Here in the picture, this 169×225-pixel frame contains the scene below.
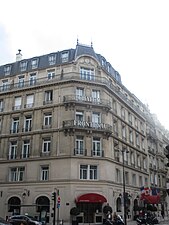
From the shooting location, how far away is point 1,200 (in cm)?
3341

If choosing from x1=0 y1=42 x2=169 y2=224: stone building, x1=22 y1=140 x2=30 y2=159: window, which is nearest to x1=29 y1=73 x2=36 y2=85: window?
x1=0 y1=42 x2=169 y2=224: stone building

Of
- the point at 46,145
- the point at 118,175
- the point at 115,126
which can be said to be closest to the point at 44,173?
the point at 46,145

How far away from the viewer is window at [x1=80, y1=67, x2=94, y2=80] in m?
36.1

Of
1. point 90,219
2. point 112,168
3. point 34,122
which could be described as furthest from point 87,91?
point 90,219

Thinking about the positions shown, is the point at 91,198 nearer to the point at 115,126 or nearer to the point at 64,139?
the point at 64,139

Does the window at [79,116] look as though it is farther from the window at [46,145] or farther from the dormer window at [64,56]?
the dormer window at [64,56]

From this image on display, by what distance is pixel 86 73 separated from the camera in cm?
3662

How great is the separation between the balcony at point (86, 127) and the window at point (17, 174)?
7269 mm

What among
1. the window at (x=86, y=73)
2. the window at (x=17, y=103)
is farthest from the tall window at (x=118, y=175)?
the window at (x=17, y=103)

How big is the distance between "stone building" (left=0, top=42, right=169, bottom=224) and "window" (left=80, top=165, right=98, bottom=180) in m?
0.11

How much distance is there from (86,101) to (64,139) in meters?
5.44

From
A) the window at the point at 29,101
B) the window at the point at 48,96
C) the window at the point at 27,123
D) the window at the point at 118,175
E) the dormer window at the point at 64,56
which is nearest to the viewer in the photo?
the window at the point at 27,123

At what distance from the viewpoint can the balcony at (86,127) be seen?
32.6m

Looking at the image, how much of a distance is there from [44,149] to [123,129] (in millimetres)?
12981
